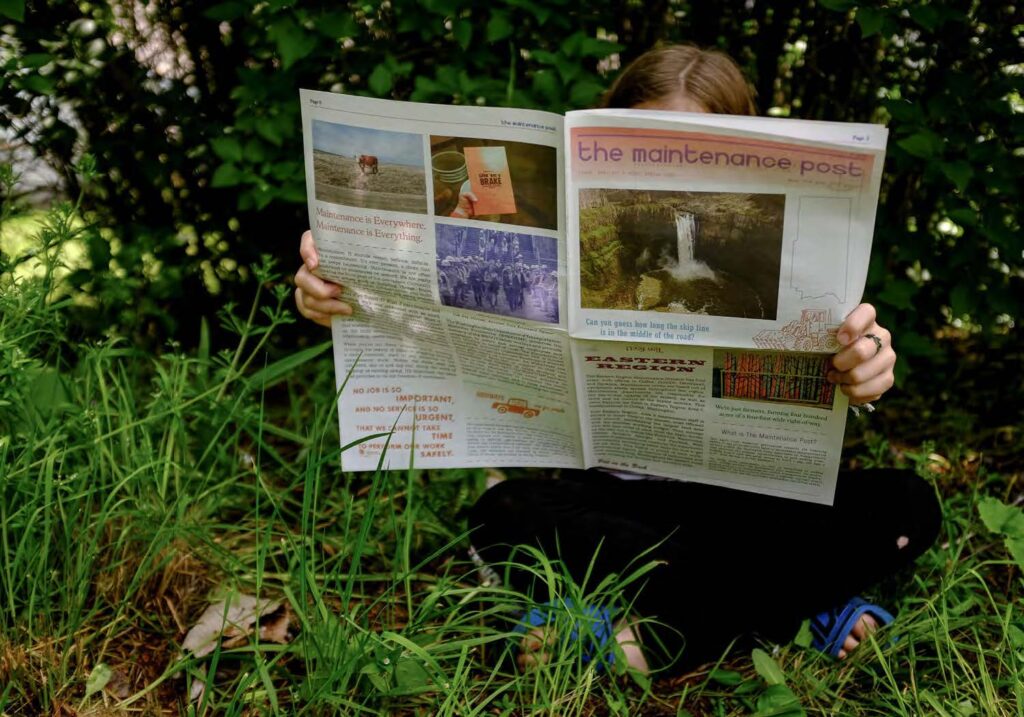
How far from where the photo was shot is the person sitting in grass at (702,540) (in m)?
1.33

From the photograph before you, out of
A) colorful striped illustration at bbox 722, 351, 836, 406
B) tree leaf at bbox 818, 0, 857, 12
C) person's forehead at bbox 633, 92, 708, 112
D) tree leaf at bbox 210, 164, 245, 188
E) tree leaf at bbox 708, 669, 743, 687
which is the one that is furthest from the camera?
tree leaf at bbox 210, 164, 245, 188

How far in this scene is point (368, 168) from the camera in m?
1.22

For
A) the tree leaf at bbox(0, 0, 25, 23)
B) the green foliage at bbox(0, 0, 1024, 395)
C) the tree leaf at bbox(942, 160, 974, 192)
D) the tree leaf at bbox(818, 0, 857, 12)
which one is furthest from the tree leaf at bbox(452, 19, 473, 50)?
the tree leaf at bbox(942, 160, 974, 192)

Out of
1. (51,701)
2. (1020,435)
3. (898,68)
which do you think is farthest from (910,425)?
(51,701)

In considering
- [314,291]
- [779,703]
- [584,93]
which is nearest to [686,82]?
[584,93]

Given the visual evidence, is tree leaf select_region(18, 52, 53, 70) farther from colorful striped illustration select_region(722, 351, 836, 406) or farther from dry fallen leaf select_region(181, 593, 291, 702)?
colorful striped illustration select_region(722, 351, 836, 406)

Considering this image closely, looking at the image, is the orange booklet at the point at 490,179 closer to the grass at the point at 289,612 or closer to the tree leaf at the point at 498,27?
the grass at the point at 289,612

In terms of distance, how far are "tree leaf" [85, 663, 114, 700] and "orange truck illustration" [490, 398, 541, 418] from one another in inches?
26.5

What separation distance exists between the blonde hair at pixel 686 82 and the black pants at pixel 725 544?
2.15 ft

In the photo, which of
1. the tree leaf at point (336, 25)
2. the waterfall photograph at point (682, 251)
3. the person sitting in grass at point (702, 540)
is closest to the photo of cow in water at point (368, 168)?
the person sitting in grass at point (702, 540)

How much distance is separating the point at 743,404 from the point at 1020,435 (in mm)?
1044

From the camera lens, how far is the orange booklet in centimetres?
117

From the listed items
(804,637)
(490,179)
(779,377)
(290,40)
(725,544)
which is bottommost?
(804,637)

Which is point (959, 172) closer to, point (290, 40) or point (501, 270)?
point (501, 270)
